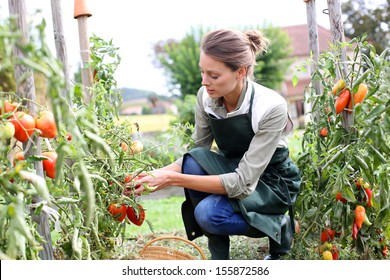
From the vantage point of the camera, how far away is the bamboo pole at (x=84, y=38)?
2.38 metres

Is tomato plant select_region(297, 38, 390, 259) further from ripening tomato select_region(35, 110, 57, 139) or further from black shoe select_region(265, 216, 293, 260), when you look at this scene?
ripening tomato select_region(35, 110, 57, 139)

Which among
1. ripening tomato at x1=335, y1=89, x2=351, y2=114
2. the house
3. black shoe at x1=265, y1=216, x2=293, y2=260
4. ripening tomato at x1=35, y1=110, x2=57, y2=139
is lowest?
the house

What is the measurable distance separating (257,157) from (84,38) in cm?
93

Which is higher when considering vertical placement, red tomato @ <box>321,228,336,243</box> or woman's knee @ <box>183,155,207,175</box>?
woman's knee @ <box>183,155,207,175</box>

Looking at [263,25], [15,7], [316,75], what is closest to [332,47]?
[316,75]

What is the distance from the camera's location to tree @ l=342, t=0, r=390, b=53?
17.2m

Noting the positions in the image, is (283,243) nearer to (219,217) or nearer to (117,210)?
(219,217)

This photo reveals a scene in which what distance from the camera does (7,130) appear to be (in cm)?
129

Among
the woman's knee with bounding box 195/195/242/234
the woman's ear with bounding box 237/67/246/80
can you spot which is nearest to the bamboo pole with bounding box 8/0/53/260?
the woman's knee with bounding box 195/195/242/234

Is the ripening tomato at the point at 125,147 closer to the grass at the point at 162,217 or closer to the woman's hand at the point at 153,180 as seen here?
the woman's hand at the point at 153,180

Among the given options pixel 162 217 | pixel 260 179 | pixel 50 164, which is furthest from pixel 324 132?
pixel 162 217

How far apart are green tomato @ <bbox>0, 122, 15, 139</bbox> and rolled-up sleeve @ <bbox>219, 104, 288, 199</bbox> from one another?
90 centimetres

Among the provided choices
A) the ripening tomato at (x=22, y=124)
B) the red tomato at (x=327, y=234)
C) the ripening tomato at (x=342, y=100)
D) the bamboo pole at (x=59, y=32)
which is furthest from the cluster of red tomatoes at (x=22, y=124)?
the red tomato at (x=327, y=234)
